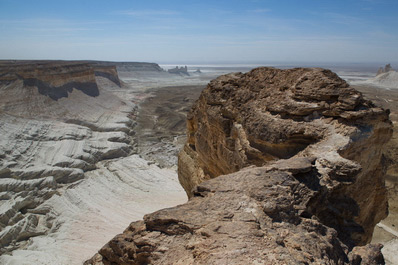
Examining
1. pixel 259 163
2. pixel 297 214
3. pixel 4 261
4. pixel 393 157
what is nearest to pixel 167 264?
pixel 297 214

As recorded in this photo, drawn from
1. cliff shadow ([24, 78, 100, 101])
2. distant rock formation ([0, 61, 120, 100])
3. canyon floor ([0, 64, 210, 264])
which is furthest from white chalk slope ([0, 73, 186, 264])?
distant rock formation ([0, 61, 120, 100])

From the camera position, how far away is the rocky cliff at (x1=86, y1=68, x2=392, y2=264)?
2387 mm

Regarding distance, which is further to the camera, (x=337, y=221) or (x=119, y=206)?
(x=119, y=206)

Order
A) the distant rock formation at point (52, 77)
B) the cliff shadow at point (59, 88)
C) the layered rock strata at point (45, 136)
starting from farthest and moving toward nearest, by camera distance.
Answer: the cliff shadow at point (59, 88) → the distant rock formation at point (52, 77) → the layered rock strata at point (45, 136)

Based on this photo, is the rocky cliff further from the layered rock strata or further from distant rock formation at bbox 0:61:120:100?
distant rock formation at bbox 0:61:120:100

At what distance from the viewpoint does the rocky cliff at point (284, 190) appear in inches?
94.0

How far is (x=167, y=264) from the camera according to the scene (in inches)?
92.3

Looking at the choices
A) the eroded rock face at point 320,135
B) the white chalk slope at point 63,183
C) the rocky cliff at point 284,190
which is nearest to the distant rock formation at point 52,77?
the white chalk slope at point 63,183

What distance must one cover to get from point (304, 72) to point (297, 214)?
10.8ft

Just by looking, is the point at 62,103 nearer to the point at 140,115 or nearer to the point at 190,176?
the point at 140,115

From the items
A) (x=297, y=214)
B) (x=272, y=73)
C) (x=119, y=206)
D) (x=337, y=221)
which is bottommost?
(x=119, y=206)

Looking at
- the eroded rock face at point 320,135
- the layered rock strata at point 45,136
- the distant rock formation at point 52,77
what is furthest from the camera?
the distant rock formation at point 52,77

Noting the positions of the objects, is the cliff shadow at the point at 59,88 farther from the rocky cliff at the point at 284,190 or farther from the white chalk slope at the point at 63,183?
the rocky cliff at the point at 284,190

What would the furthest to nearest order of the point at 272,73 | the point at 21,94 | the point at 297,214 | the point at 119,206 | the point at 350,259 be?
the point at 21,94 → the point at 119,206 → the point at 272,73 → the point at 297,214 → the point at 350,259
